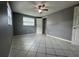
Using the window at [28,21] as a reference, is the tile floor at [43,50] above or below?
below

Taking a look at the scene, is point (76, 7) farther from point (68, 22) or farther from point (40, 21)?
point (40, 21)

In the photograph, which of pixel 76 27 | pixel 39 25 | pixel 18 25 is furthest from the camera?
pixel 39 25

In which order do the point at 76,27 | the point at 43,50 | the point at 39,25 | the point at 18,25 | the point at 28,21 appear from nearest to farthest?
1. the point at 43,50
2. the point at 76,27
3. the point at 18,25
4. the point at 28,21
5. the point at 39,25

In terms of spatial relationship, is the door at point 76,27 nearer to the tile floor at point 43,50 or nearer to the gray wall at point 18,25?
the tile floor at point 43,50

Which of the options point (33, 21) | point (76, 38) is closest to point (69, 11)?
point (76, 38)

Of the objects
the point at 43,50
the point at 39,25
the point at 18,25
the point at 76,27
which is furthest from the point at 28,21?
the point at 43,50

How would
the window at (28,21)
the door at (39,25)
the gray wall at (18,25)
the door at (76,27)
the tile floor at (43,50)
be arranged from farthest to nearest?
the door at (39,25) → the window at (28,21) → the gray wall at (18,25) → the door at (76,27) → the tile floor at (43,50)

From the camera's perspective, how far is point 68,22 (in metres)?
5.27

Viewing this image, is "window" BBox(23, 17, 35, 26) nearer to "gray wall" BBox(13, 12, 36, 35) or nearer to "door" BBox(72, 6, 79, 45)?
"gray wall" BBox(13, 12, 36, 35)

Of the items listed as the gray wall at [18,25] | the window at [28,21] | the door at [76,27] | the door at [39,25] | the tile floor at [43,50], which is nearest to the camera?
the tile floor at [43,50]

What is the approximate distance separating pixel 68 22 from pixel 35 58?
362 cm

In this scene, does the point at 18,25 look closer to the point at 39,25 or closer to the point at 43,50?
the point at 39,25

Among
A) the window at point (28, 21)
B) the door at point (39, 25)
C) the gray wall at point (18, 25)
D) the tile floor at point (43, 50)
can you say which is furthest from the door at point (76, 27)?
the door at point (39, 25)

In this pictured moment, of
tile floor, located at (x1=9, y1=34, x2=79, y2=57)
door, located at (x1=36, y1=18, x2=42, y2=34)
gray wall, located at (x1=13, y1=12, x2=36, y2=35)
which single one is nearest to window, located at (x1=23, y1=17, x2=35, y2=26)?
gray wall, located at (x1=13, y1=12, x2=36, y2=35)
